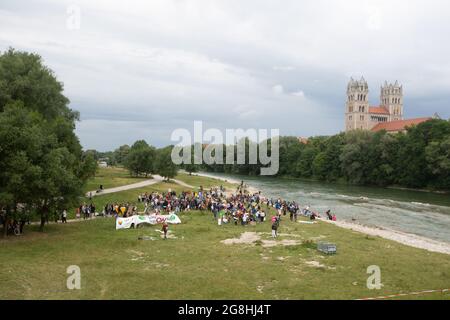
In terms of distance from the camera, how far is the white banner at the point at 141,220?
37.5 m

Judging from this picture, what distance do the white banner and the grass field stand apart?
1.08m

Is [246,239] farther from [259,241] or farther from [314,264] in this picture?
[314,264]

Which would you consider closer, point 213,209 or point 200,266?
point 200,266

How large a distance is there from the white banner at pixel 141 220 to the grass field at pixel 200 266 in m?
1.08

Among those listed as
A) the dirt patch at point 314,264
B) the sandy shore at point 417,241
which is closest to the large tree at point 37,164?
the dirt patch at point 314,264

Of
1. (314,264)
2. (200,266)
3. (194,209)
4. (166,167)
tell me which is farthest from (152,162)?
(314,264)

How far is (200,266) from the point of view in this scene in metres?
25.5

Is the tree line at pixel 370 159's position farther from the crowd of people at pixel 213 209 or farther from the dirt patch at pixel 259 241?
the dirt patch at pixel 259 241

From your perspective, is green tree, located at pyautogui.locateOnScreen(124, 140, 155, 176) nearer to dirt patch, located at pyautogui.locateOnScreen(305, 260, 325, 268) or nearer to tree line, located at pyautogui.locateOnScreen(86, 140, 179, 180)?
tree line, located at pyautogui.locateOnScreen(86, 140, 179, 180)

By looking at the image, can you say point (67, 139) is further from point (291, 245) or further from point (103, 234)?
point (291, 245)

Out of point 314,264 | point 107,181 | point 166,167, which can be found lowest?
point 314,264

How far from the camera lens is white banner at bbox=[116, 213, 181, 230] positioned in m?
37.5

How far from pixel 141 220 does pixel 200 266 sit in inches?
577

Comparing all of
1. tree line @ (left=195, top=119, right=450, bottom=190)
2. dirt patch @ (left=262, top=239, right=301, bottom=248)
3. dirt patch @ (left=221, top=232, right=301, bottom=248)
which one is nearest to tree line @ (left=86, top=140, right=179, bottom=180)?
tree line @ (left=195, top=119, right=450, bottom=190)
